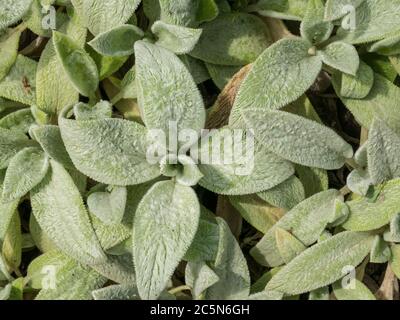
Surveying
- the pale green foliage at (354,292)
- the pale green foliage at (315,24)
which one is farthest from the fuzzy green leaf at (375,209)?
the pale green foliage at (315,24)

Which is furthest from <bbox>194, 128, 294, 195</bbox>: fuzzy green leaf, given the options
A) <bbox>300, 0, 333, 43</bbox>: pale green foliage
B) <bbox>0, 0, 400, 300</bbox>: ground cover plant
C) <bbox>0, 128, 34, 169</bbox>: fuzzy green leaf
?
<bbox>0, 128, 34, 169</bbox>: fuzzy green leaf

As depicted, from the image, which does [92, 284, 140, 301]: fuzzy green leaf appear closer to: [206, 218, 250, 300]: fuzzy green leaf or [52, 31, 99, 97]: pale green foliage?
[206, 218, 250, 300]: fuzzy green leaf

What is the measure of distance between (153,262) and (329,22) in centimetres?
56

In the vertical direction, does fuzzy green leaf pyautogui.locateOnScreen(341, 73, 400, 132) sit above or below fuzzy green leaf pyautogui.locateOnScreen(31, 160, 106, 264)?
above

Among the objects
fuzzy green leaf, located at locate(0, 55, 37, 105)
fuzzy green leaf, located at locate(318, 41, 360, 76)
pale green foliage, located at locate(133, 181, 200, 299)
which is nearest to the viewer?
pale green foliage, located at locate(133, 181, 200, 299)

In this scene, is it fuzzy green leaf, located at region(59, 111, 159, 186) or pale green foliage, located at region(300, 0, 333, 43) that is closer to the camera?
fuzzy green leaf, located at region(59, 111, 159, 186)

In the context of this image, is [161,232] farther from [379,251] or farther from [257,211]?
[379,251]

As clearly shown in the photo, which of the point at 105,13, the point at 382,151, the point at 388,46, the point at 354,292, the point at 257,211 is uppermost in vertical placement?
the point at 105,13

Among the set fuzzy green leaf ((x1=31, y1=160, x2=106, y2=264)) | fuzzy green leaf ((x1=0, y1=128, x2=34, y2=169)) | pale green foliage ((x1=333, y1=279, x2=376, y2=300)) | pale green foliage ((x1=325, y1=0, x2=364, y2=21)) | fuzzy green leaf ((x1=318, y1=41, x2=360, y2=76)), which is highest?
pale green foliage ((x1=325, y1=0, x2=364, y2=21))

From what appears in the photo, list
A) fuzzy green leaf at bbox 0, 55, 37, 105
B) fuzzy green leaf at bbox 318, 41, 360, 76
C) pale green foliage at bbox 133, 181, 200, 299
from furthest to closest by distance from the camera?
1. fuzzy green leaf at bbox 0, 55, 37, 105
2. fuzzy green leaf at bbox 318, 41, 360, 76
3. pale green foliage at bbox 133, 181, 200, 299

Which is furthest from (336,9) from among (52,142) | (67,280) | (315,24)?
(67,280)

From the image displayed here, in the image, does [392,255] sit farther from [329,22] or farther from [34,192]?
[34,192]

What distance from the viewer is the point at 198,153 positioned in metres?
1.24

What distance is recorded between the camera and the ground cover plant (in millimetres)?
1201
